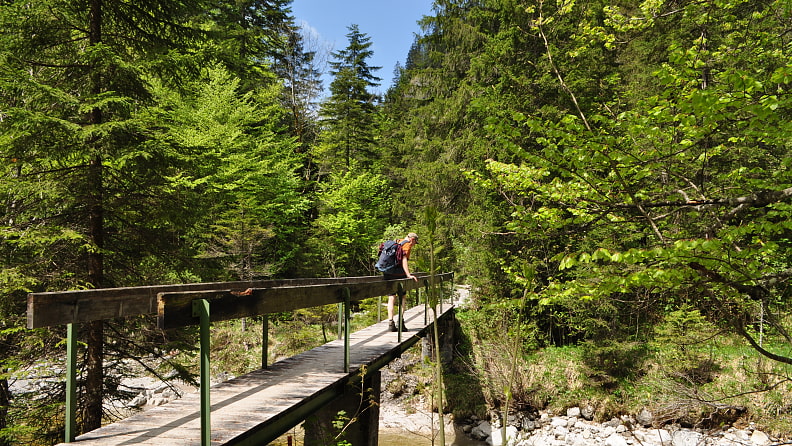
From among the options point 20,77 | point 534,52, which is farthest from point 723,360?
point 20,77

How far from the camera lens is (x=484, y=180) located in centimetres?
720

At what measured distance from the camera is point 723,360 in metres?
11.8

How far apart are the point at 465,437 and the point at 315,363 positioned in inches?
313

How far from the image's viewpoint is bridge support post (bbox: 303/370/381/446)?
14.5 feet

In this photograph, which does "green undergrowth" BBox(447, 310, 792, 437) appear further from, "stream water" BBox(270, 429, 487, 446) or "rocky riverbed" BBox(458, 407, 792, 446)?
Answer: "stream water" BBox(270, 429, 487, 446)

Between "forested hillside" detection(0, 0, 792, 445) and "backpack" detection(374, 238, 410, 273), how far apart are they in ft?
6.59

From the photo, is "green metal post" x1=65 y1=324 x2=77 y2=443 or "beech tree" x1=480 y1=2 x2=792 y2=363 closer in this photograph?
"green metal post" x1=65 y1=324 x2=77 y2=443

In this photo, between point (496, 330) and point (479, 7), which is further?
point (479, 7)

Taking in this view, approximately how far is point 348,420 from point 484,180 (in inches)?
172

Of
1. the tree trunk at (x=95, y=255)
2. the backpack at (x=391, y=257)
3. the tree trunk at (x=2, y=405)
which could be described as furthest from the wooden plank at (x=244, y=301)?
the tree trunk at (x=2, y=405)

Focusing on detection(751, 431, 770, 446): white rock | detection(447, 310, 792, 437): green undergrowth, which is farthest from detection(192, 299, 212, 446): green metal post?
detection(751, 431, 770, 446): white rock

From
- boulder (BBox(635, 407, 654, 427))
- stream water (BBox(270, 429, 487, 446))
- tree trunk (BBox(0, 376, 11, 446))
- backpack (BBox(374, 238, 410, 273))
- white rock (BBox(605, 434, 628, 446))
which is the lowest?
stream water (BBox(270, 429, 487, 446))

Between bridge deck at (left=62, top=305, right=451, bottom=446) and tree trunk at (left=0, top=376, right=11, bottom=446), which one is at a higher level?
bridge deck at (left=62, top=305, right=451, bottom=446)

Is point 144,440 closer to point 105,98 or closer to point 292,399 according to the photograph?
point 292,399
